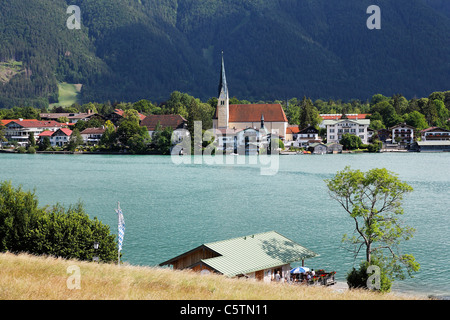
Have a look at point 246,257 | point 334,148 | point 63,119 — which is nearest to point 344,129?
point 334,148

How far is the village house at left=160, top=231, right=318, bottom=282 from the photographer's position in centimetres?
1450

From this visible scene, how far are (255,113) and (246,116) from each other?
2.09m

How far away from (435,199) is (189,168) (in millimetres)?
30432

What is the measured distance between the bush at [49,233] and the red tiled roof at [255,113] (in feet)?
268

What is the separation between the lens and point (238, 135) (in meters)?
83.6

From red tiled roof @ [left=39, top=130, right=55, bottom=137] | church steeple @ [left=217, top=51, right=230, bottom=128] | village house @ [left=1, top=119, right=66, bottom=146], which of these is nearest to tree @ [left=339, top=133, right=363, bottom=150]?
church steeple @ [left=217, top=51, right=230, bottom=128]

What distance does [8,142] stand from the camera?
102 meters

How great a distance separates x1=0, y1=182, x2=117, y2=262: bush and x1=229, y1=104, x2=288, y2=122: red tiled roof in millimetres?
81705

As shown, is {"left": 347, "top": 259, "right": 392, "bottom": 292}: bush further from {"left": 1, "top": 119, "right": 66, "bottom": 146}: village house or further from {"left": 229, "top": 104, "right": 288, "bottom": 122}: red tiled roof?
{"left": 1, "top": 119, "right": 66, "bottom": 146}: village house

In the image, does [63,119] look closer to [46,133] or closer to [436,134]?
[46,133]

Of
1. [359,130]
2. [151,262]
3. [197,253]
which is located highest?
[359,130]

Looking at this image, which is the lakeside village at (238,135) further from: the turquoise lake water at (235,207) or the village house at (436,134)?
the turquoise lake water at (235,207)
